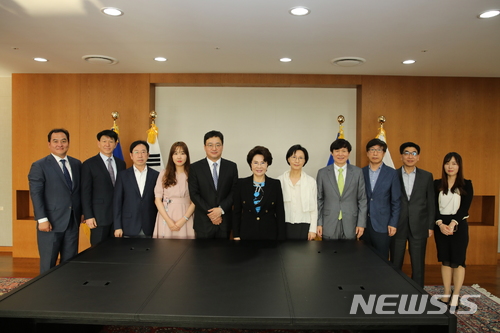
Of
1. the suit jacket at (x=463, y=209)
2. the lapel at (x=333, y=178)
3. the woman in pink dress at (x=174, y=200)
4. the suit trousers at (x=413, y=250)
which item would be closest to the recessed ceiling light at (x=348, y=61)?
the lapel at (x=333, y=178)

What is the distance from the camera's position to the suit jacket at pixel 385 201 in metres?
3.61

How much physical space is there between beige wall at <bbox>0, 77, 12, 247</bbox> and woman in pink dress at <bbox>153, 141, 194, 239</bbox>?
3.96m

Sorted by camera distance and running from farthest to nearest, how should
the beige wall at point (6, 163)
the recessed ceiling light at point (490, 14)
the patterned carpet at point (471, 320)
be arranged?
the beige wall at point (6, 163)
the patterned carpet at point (471, 320)
the recessed ceiling light at point (490, 14)

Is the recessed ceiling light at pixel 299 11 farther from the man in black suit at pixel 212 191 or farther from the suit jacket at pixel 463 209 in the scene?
the suit jacket at pixel 463 209

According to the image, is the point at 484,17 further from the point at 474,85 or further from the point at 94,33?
the point at 94,33

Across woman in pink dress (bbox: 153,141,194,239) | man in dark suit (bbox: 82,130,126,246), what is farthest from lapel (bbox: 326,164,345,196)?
man in dark suit (bbox: 82,130,126,246)

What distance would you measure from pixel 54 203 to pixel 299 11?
2.95 metres

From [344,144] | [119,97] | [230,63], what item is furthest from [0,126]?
[344,144]

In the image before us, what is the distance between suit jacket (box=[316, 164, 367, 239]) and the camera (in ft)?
11.6

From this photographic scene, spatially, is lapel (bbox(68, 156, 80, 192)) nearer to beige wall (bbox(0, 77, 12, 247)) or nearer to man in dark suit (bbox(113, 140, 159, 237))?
man in dark suit (bbox(113, 140, 159, 237))

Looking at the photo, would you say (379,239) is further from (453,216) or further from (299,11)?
(299,11)

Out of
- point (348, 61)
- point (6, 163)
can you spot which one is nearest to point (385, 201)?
point (348, 61)

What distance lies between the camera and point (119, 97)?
18.3 ft

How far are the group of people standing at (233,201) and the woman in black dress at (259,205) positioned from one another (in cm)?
2
